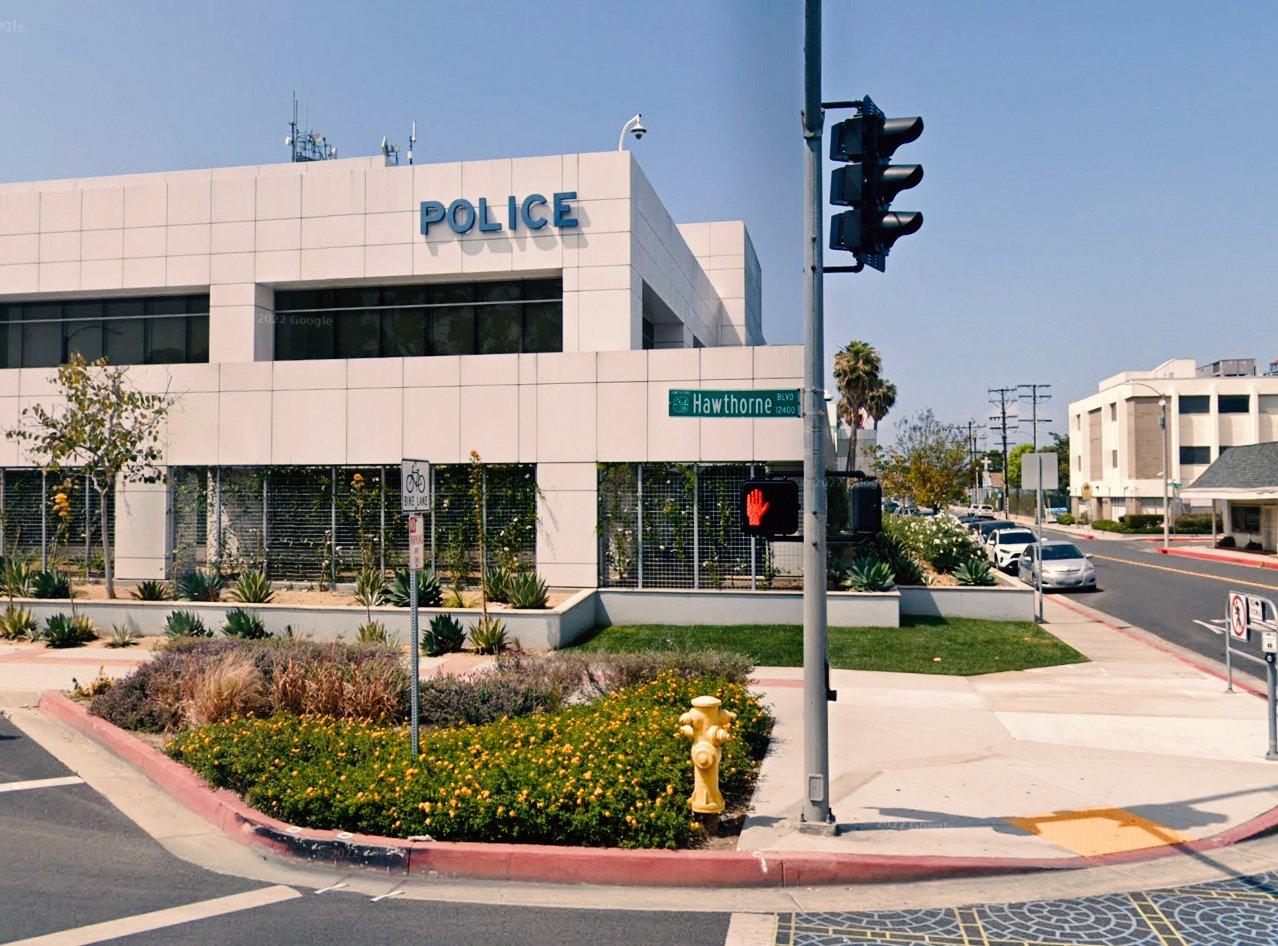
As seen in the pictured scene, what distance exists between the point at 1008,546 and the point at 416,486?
29.1 meters

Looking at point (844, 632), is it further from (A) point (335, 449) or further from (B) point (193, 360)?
(B) point (193, 360)

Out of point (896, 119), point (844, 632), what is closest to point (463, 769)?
point (896, 119)

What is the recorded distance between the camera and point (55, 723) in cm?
1263

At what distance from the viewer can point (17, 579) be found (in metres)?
20.9

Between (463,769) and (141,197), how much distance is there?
20.9 metres

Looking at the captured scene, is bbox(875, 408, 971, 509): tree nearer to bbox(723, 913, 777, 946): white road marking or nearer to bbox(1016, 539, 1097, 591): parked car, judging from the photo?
bbox(1016, 539, 1097, 591): parked car

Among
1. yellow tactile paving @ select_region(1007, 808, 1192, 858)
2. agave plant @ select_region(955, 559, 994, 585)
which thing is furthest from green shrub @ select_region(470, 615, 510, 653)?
agave plant @ select_region(955, 559, 994, 585)

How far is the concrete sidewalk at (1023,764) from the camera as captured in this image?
25.9ft

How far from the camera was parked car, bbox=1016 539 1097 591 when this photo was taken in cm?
2812

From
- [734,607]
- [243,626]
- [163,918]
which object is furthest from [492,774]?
[734,607]

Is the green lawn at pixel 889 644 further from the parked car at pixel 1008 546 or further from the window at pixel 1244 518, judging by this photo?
the window at pixel 1244 518

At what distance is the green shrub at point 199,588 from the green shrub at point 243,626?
85.7 inches

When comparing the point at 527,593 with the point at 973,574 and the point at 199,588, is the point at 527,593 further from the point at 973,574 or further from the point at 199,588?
the point at 973,574

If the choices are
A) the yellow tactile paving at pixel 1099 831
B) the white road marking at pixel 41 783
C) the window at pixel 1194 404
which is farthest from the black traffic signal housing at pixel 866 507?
the window at pixel 1194 404
